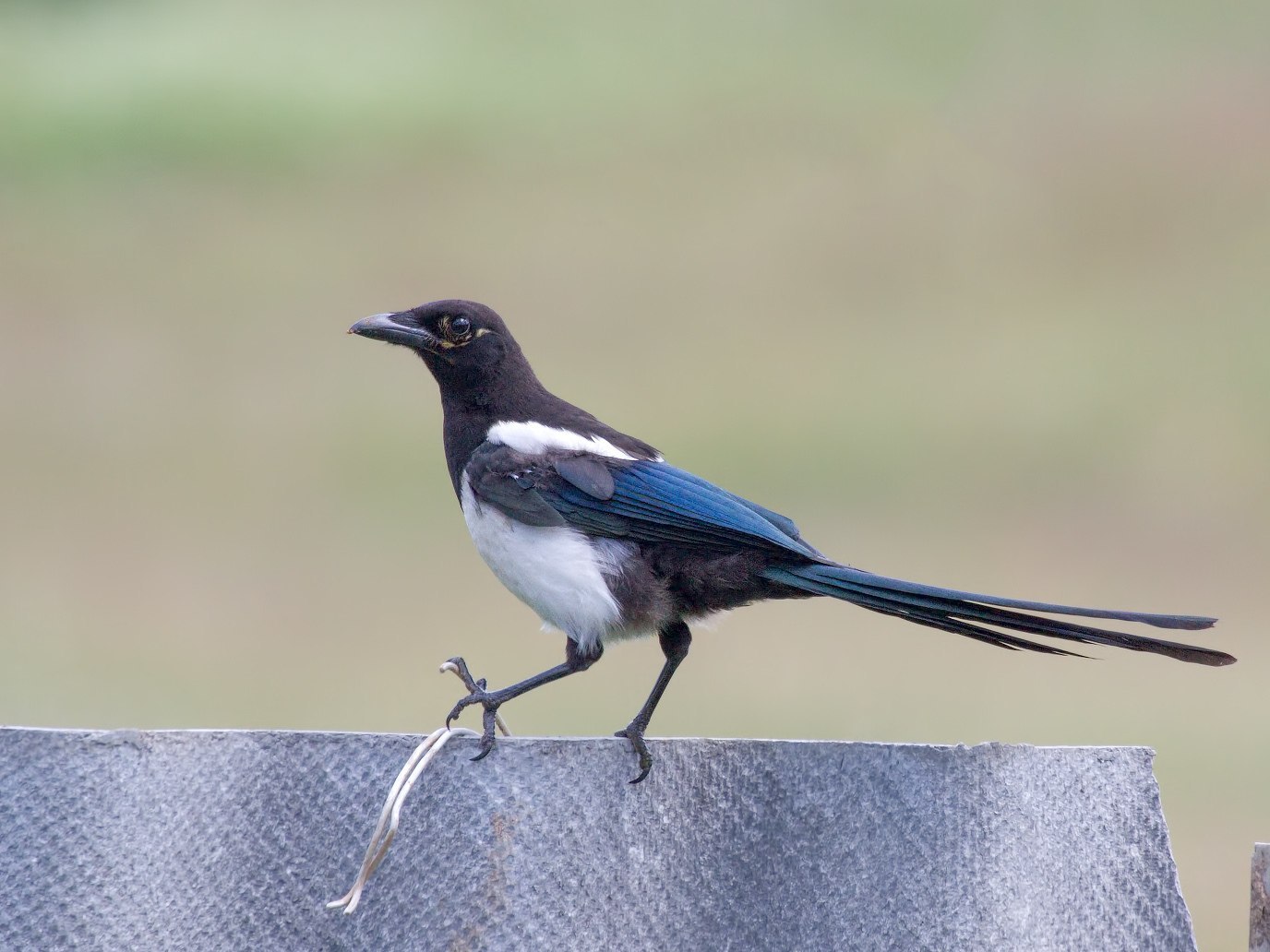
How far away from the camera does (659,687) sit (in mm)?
2049

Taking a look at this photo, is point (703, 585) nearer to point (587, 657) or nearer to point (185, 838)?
point (587, 657)

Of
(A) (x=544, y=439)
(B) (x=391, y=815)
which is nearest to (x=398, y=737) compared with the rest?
(B) (x=391, y=815)

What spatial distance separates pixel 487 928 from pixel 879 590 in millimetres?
693

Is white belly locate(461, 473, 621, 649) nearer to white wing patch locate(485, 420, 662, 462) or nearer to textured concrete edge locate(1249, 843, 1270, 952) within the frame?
white wing patch locate(485, 420, 662, 462)

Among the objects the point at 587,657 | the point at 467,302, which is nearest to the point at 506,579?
the point at 587,657

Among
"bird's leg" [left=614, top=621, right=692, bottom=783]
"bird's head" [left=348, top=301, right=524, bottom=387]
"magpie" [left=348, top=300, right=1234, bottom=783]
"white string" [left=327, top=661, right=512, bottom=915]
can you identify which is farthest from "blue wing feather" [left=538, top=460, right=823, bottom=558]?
"white string" [left=327, top=661, right=512, bottom=915]

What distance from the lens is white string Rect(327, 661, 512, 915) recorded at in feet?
4.76

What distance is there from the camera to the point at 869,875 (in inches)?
61.7

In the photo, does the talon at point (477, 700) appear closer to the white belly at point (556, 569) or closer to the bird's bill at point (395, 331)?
the white belly at point (556, 569)

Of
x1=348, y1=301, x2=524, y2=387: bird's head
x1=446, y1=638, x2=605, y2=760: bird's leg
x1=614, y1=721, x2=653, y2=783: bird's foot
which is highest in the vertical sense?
x1=348, y1=301, x2=524, y2=387: bird's head

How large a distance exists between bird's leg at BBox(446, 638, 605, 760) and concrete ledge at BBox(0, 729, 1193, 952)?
119 millimetres

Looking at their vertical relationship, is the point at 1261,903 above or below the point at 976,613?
below

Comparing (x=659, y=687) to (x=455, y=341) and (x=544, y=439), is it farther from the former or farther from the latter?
(x=455, y=341)

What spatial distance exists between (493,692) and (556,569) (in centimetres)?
30
